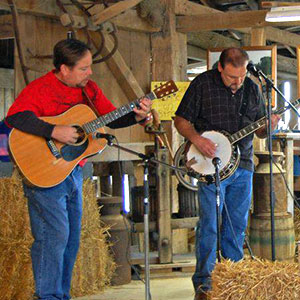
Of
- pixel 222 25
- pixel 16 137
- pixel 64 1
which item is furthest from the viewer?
pixel 222 25

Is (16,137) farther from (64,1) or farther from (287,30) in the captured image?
(287,30)

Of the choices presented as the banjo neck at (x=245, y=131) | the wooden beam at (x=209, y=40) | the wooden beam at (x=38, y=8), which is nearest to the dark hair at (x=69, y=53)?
the banjo neck at (x=245, y=131)

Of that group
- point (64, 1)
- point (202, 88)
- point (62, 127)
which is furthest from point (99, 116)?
point (64, 1)

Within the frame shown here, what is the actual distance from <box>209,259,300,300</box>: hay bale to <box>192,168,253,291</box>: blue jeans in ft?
3.86

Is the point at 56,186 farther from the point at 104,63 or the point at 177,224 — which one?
the point at 104,63

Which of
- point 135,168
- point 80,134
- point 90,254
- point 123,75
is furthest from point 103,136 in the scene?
point 135,168

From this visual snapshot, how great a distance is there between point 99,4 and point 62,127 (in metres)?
2.85

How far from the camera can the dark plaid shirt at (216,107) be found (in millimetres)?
4676

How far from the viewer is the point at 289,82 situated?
14.9m

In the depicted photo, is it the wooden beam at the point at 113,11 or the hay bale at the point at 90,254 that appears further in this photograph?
the wooden beam at the point at 113,11

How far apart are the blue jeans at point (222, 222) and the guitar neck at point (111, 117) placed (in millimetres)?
790

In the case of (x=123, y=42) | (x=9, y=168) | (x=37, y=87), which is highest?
(x=123, y=42)

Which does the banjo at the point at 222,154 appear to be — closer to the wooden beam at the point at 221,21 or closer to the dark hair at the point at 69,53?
the dark hair at the point at 69,53

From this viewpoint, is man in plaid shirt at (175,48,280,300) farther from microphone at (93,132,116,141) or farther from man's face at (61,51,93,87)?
man's face at (61,51,93,87)
